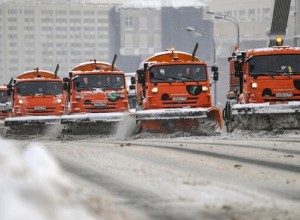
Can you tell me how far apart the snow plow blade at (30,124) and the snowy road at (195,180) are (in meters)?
14.6

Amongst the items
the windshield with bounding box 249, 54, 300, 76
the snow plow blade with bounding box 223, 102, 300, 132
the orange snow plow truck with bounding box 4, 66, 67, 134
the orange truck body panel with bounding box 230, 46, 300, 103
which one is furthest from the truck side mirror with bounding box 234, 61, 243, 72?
the orange snow plow truck with bounding box 4, 66, 67, 134

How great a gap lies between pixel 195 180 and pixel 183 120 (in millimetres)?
14942

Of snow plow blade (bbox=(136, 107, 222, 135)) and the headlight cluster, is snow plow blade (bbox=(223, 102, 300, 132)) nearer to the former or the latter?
snow plow blade (bbox=(136, 107, 222, 135))

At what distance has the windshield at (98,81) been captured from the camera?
2717 centimetres

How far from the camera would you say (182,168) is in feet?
30.5

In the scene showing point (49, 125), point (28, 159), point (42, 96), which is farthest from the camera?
point (42, 96)

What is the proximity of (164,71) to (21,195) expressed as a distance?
20.4m

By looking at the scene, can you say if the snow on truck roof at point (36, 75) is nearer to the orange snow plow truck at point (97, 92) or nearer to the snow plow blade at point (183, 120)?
the orange snow plow truck at point (97, 92)

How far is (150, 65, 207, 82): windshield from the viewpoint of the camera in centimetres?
2467

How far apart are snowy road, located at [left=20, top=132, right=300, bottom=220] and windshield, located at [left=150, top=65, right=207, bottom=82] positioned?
1215 cm

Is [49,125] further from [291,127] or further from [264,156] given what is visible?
[264,156]

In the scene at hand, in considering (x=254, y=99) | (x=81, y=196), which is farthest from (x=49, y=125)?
(x=81, y=196)

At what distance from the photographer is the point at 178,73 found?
2467 cm

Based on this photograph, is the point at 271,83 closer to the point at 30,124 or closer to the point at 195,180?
the point at 30,124
